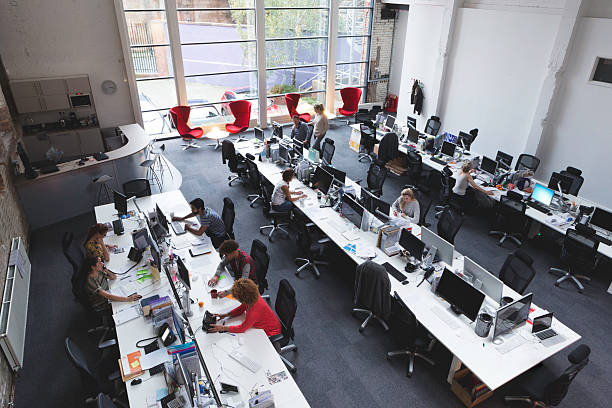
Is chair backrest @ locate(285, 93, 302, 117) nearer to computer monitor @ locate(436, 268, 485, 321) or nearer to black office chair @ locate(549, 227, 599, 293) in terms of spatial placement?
black office chair @ locate(549, 227, 599, 293)

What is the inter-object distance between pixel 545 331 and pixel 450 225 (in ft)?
8.66

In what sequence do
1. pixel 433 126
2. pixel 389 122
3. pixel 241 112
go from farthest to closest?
1. pixel 241 112
2. pixel 433 126
3. pixel 389 122

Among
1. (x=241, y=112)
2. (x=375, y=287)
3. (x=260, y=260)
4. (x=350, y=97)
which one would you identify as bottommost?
(x=375, y=287)

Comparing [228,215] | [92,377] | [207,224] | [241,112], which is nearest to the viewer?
[92,377]

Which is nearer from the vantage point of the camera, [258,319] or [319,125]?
[258,319]

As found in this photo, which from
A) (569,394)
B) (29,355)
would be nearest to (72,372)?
(29,355)

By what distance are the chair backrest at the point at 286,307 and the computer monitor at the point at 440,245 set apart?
2242mm

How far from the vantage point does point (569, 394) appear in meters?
5.16

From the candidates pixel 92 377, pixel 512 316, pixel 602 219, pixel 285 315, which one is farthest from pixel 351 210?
pixel 92 377

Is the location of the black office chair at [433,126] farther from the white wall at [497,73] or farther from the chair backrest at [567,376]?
the chair backrest at [567,376]

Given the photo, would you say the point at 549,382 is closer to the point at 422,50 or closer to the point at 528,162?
the point at 528,162

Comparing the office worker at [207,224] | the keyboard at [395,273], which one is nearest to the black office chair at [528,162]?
the keyboard at [395,273]

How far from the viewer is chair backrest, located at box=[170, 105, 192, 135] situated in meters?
12.2

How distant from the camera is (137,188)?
8.05 metres
